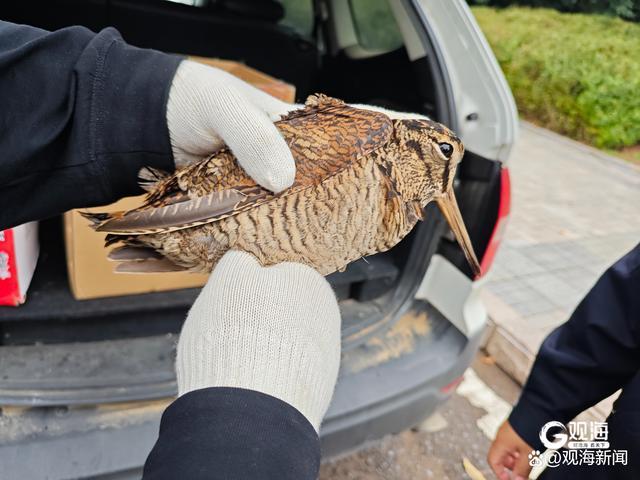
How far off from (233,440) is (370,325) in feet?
5.22

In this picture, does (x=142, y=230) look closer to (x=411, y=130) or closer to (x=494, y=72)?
(x=411, y=130)

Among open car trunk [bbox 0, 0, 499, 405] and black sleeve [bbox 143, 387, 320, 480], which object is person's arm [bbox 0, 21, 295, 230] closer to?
black sleeve [bbox 143, 387, 320, 480]

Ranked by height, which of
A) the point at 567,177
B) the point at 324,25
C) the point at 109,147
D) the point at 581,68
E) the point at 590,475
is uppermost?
the point at 109,147

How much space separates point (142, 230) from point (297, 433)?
63 cm

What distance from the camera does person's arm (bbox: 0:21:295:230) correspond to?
3.97 ft

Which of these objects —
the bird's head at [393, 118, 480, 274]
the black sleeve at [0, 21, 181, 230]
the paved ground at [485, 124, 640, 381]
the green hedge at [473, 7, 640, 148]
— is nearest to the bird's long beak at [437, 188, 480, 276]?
the bird's head at [393, 118, 480, 274]

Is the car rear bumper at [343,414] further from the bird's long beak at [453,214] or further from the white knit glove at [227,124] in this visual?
the white knit glove at [227,124]

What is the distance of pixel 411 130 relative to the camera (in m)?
1.44

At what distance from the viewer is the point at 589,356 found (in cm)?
172

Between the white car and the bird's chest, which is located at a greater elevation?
the bird's chest

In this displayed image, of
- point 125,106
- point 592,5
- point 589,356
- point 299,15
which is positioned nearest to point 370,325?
point 589,356

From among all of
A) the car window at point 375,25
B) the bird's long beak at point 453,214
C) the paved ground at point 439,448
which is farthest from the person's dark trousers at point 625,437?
the car window at point 375,25

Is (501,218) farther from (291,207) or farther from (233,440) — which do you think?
(233,440)

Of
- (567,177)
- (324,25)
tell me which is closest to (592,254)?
(567,177)
